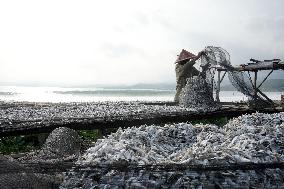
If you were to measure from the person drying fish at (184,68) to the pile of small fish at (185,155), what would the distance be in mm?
16063

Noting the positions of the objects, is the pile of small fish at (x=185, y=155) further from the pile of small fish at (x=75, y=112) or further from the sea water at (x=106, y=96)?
the sea water at (x=106, y=96)

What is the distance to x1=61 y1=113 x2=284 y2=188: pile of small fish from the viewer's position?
276 inches

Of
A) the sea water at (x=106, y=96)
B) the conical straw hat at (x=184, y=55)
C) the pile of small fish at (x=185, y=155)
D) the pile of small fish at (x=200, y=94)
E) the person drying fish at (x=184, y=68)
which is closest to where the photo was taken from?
the pile of small fish at (x=185, y=155)

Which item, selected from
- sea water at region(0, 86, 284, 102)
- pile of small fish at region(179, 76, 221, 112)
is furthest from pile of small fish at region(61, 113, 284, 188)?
sea water at region(0, 86, 284, 102)

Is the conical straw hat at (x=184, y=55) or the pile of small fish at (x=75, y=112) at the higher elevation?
the conical straw hat at (x=184, y=55)

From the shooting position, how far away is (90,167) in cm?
669

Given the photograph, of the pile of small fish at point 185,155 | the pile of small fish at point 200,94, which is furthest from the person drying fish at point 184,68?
the pile of small fish at point 185,155

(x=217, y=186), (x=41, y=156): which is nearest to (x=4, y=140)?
(x=41, y=156)

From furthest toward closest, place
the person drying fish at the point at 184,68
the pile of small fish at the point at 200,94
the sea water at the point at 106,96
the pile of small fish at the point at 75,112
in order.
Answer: the sea water at the point at 106,96 → the person drying fish at the point at 184,68 → the pile of small fish at the point at 200,94 → the pile of small fish at the point at 75,112

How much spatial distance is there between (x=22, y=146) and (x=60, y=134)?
4.11 m

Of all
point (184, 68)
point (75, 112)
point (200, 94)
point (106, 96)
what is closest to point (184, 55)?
point (184, 68)

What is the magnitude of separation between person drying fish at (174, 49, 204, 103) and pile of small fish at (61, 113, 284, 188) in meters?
16.1

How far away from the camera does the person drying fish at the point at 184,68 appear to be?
27484mm

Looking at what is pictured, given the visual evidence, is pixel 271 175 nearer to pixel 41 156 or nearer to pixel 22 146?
pixel 41 156
